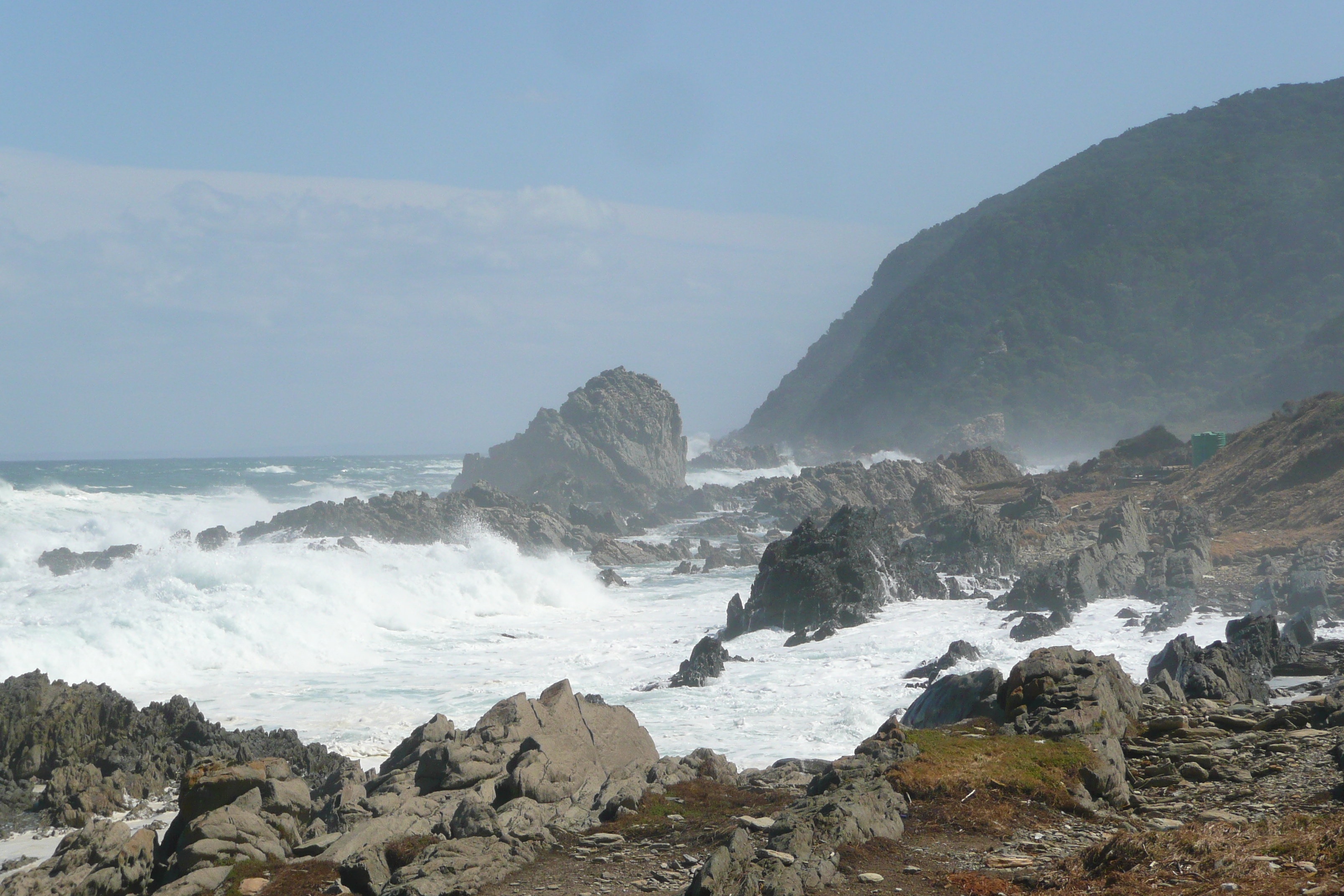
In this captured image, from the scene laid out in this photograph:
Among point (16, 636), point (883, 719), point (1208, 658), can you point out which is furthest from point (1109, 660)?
point (16, 636)

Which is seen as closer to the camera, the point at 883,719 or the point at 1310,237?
the point at 883,719

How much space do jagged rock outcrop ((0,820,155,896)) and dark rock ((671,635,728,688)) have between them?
11153mm

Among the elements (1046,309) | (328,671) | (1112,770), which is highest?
(1046,309)

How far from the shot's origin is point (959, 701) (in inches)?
522

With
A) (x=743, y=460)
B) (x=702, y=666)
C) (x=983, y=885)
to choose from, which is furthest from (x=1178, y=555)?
(x=743, y=460)

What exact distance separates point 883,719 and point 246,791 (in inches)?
396

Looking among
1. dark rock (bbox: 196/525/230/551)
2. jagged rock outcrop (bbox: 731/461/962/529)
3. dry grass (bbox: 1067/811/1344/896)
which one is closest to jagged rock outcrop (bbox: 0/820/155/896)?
dry grass (bbox: 1067/811/1344/896)

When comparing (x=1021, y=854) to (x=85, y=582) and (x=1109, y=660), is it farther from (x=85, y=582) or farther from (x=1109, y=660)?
(x=85, y=582)

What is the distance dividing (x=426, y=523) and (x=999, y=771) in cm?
3394

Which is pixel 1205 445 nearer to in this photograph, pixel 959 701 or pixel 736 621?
pixel 736 621

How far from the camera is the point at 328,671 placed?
73.3 feet

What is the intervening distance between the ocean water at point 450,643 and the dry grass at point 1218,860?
7578 millimetres

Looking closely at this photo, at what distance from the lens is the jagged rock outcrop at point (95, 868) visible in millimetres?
9211

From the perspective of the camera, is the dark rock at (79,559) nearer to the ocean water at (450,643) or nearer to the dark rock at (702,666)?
the ocean water at (450,643)
